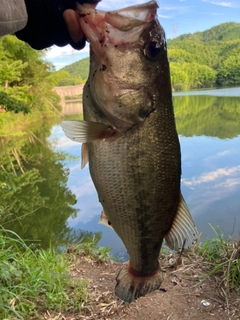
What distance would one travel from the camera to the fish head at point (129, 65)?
1.28 metres

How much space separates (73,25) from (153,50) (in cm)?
32

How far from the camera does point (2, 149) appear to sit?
16438mm

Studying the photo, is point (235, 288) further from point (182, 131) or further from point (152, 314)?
point (182, 131)

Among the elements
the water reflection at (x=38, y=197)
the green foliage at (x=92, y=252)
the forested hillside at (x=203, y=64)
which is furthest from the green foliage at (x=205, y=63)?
the green foliage at (x=92, y=252)

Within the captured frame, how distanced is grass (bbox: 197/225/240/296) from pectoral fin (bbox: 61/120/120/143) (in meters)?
2.57

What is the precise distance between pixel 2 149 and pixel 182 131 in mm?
8580

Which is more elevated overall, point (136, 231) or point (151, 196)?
point (151, 196)

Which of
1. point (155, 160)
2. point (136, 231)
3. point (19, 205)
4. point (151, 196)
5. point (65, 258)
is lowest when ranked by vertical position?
point (19, 205)

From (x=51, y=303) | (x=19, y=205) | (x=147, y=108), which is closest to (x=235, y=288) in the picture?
(x=51, y=303)

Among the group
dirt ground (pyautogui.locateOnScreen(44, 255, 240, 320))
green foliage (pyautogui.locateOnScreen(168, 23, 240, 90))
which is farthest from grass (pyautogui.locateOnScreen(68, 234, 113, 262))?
green foliage (pyautogui.locateOnScreen(168, 23, 240, 90))

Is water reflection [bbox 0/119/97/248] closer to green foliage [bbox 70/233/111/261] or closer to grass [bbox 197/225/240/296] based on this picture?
green foliage [bbox 70/233/111/261]

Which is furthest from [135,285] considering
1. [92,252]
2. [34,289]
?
[92,252]

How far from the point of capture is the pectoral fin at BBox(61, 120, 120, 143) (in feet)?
4.32

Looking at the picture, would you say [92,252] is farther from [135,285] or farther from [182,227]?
[182,227]
